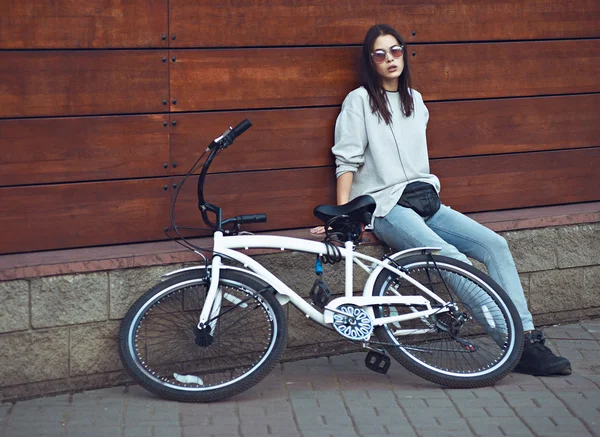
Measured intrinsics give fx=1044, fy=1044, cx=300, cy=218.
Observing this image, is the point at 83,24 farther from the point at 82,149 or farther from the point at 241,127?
the point at 241,127

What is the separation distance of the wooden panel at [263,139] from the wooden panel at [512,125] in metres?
0.73

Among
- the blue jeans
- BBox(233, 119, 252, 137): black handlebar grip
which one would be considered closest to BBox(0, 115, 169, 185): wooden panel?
BBox(233, 119, 252, 137): black handlebar grip

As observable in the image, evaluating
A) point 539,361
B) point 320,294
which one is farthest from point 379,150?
point 539,361

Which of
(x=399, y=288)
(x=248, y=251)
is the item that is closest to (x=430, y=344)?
(x=399, y=288)

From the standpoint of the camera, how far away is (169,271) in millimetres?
5594

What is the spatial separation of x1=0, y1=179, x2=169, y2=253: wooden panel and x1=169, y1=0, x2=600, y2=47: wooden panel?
2.80ft

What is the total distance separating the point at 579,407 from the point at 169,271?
87.6 inches

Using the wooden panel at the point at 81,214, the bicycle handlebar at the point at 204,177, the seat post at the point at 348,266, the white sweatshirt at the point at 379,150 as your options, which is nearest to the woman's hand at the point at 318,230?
the white sweatshirt at the point at 379,150

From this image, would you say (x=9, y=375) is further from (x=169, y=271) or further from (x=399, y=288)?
(x=399, y=288)

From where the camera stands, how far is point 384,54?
5871 millimetres

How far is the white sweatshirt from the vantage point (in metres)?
5.93

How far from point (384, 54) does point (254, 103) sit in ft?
2.56

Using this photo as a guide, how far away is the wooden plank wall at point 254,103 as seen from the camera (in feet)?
17.7

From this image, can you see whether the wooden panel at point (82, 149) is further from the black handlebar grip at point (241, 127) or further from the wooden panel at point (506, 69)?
the wooden panel at point (506, 69)
